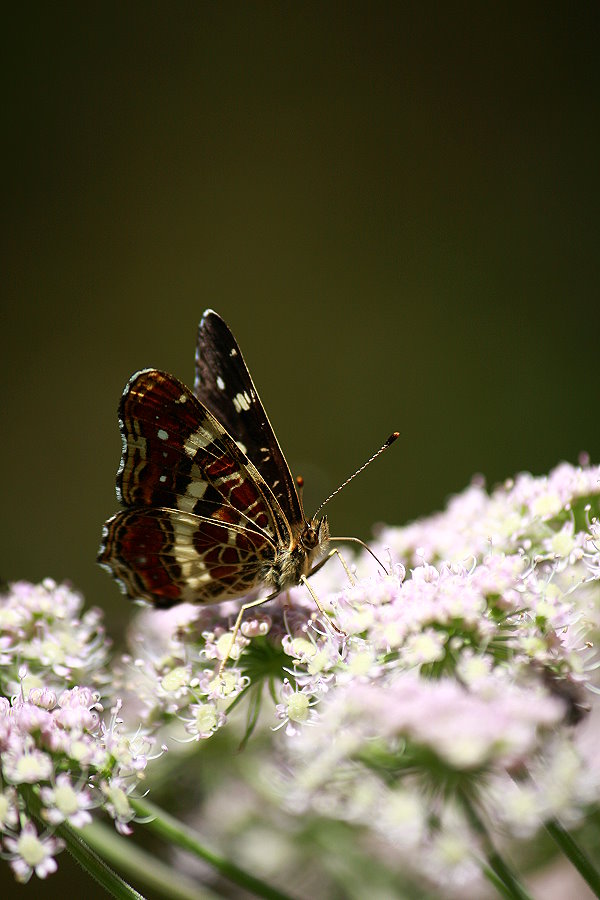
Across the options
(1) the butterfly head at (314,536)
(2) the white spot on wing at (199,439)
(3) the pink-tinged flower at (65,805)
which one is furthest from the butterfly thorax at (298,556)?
(3) the pink-tinged flower at (65,805)

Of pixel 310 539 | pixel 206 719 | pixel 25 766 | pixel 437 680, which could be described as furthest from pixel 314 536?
pixel 25 766

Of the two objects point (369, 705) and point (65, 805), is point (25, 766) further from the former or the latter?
point (369, 705)

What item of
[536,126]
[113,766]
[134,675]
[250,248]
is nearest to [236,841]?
[134,675]

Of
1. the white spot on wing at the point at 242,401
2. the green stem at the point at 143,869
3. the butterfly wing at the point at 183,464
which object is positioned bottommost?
the green stem at the point at 143,869

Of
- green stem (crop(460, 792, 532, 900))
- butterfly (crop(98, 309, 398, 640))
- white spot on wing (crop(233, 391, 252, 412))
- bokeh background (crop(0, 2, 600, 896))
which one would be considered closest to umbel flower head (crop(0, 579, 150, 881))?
butterfly (crop(98, 309, 398, 640))

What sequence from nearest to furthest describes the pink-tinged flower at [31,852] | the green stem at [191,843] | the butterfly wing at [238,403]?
the pink-tinged flower at [31,852] < the green stem at [191,843] < the butterfly wing at [238,403]

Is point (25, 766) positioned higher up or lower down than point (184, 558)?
lower down

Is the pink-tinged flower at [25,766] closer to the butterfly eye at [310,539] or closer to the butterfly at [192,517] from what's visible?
the butterfly at [192,517]
